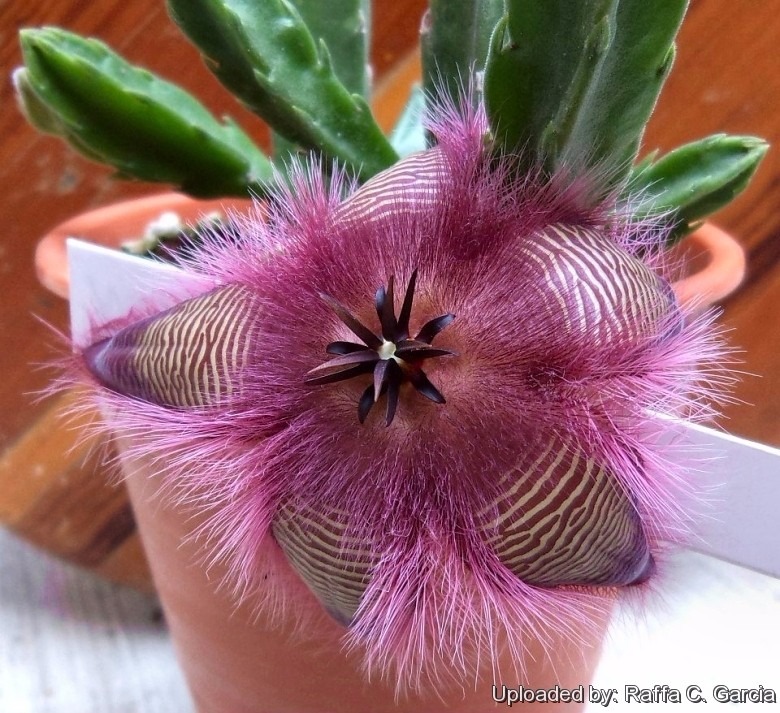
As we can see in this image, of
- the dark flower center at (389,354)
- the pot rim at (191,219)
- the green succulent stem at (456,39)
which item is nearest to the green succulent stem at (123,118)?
the pot rim at (191,219)

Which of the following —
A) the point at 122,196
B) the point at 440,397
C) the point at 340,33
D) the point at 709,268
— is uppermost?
the point at 340,33

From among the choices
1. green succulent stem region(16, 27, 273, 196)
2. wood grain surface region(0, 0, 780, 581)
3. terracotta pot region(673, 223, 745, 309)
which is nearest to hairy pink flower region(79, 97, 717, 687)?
terracotta pot region(673, 223, 745, 309)

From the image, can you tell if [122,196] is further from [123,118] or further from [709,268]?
[709,268]

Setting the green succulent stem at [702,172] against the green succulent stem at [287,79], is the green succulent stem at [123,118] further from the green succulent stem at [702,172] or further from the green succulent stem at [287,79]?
the green succulent stem at [702,172]

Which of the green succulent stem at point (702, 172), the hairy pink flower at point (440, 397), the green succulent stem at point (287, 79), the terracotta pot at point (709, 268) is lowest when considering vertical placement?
the hairy pink flower at point (440, 397)

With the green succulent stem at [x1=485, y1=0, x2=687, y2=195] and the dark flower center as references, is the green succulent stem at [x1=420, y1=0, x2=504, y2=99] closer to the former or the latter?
the green succulent stem at [x1=485, y1=0, x2=687, y2=195]

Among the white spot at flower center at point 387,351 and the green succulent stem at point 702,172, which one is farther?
the green succulent stem at point 702,172

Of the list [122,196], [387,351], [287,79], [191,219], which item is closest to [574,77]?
[387,351]
